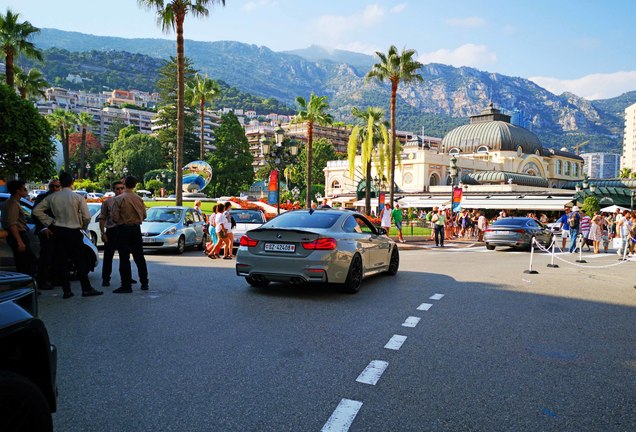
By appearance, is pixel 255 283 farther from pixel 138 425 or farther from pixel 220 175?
pixel 220 175

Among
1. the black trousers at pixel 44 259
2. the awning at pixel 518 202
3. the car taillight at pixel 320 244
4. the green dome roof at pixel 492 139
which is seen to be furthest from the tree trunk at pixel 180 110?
the green dome roof at pixel 492 139

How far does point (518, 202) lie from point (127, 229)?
46.9 m

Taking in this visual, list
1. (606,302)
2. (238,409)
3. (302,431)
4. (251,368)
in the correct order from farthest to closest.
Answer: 1. (606,302)
2. (251,368)
3. (238,409)
4. (302,431)

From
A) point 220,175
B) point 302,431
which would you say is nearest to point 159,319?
point 302,431

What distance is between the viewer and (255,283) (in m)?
9.11

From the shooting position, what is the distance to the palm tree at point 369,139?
4059 centimetres

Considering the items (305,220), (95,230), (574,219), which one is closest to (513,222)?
(574,219)

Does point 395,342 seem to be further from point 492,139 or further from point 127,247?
point 492,139

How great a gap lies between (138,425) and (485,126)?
9223cm

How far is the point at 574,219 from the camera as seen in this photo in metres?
21.3

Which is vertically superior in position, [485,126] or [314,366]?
[485,126]

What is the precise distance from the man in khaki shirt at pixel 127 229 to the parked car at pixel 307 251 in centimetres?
169

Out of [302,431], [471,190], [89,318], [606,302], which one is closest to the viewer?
[302,431]

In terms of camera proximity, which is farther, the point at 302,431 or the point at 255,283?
the point at 255,283
